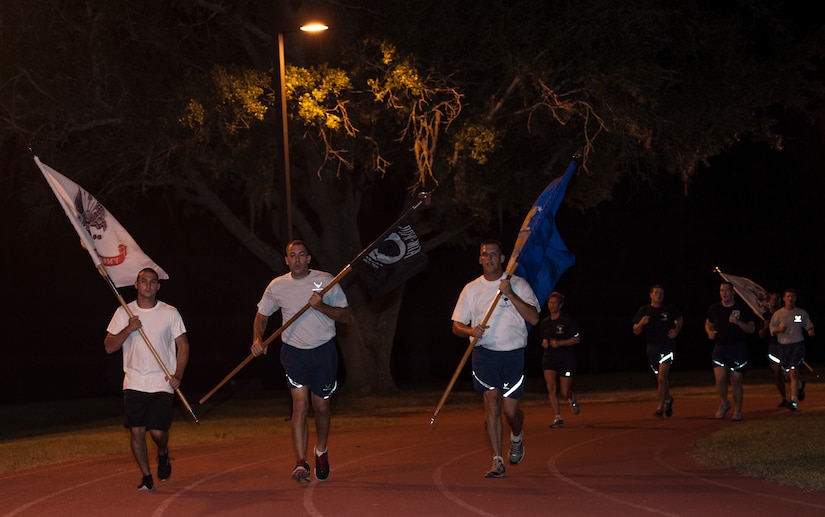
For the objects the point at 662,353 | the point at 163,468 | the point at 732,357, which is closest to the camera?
the point at 163,468

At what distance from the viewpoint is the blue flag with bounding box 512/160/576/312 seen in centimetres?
1209

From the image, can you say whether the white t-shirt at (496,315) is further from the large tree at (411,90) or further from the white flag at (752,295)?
the large tree at (411,90)

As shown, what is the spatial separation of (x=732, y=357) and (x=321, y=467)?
8276mm

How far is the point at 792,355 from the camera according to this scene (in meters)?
19.7

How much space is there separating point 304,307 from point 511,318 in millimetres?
1896

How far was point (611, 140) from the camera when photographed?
24.4 metres

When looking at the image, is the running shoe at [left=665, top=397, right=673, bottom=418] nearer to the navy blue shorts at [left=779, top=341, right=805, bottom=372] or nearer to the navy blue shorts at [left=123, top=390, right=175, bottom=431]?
the navy blue shorts at [left=779, top=341, right=805, bottom=372]

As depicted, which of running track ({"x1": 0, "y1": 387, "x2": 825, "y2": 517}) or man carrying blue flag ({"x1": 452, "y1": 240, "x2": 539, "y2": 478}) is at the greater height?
man carrying blue flag ({"x1": 452, "y1": 240, "x2": 539, "y2": 478})

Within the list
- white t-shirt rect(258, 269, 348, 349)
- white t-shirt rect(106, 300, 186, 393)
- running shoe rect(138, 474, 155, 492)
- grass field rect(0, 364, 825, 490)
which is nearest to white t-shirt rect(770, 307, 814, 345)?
grass field rect(0, 364, 825, 490)

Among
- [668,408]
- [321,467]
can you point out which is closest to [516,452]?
[321,467]

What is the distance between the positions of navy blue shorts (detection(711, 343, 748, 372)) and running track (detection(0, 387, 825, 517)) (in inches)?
51.7

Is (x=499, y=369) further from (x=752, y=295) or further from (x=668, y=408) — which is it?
(x=752, y=295)

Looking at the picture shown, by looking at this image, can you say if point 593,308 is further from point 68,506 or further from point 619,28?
point 68,506

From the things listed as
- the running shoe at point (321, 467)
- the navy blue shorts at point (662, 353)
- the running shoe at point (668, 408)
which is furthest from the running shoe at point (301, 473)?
the running shoe at point (668, 408)
